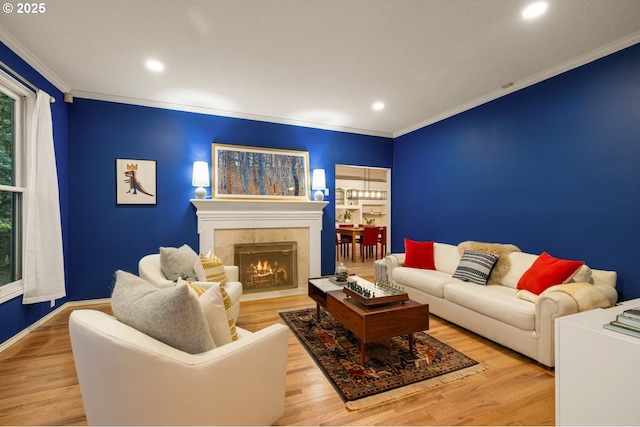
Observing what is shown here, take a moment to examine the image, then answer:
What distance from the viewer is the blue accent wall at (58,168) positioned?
2408mm

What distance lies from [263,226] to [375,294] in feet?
7.45

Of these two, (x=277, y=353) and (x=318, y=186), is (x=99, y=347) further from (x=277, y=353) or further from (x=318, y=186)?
(x=318, y=186)

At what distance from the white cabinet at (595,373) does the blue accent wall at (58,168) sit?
4009mm

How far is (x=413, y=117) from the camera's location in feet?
14.3

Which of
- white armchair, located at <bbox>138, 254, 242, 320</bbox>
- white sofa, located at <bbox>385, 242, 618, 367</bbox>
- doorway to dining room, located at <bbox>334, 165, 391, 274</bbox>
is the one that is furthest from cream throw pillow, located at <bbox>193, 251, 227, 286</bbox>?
doorway to dining room, located at <bbox>334, 165, 391, 274</bbox>

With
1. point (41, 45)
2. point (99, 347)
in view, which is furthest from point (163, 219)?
point (99, 347)

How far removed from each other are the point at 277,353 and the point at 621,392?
150 centimetres

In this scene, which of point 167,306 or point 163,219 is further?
point 163,219

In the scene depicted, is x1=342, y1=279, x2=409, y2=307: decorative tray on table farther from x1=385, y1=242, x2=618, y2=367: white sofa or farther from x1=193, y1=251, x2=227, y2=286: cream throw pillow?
x1=193, y1=251, x2=227, y2=286: cream throw pillow

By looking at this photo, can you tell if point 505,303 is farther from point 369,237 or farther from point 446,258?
point 369,237

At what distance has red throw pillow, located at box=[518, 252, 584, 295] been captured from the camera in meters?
2.35

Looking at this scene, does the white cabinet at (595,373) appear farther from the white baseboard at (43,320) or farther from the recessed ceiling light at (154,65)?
the white baseboard at (43,320)

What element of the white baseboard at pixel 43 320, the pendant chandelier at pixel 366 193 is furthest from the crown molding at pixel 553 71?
the pendant chandelier at pixel 366 193

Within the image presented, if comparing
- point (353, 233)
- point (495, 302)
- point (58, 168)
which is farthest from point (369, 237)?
point (58, 168)
